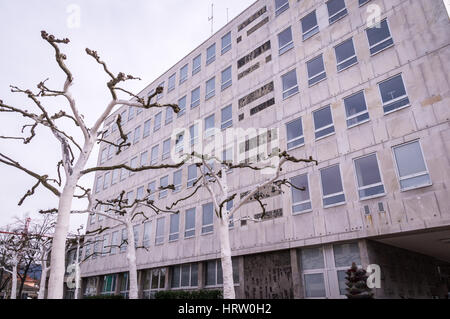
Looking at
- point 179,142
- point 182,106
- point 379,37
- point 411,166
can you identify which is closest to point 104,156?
point 179,142

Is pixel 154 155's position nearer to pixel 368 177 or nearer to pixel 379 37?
pixel 368 177

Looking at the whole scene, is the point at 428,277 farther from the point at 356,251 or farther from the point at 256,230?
the point at 256,230

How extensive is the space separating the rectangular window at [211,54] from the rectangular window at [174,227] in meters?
13.8

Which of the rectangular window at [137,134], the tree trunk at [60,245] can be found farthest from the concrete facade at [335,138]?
the tree trunk at [60,245]

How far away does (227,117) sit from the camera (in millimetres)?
24516

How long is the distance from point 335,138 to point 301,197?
3667mm

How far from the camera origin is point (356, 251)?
49.5 ft

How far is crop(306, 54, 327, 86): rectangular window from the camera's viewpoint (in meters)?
19.1

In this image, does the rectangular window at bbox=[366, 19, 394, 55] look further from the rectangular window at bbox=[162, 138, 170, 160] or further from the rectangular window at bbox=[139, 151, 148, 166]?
the rectangular window at bbox=[139, 151, 148, 166]

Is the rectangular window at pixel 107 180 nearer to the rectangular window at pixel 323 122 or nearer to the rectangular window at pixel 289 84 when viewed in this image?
the rectangular window at pixel 289 84

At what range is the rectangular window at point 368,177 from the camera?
1495 cm

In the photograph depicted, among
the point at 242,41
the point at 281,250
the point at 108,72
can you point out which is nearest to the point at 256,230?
the point at 281,250

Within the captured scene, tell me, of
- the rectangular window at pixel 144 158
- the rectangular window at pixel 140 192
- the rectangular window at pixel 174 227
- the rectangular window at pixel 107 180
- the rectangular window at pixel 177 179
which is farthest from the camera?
the rectangular window at pixel 107 180
